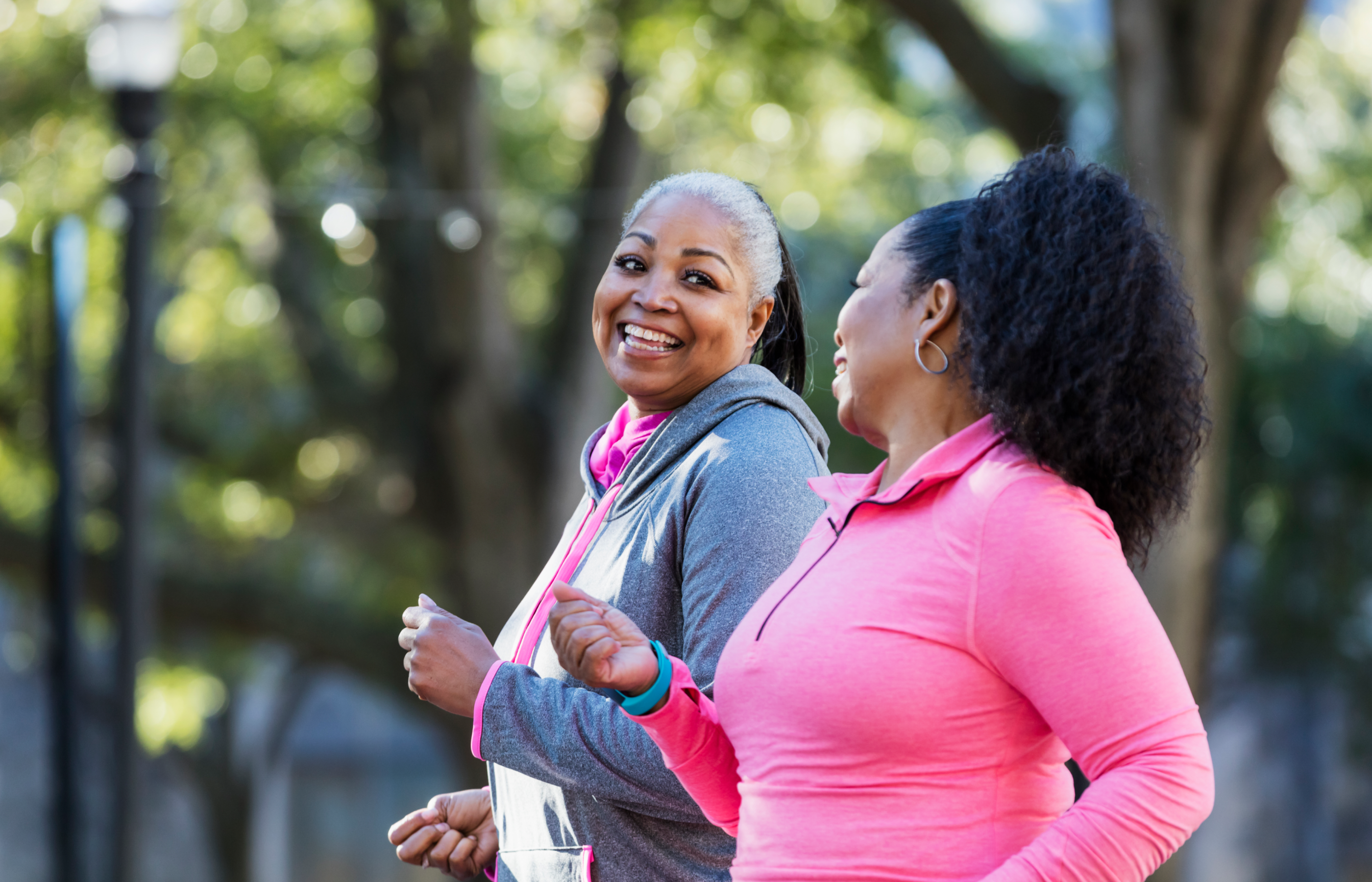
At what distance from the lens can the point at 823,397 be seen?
9.66 m

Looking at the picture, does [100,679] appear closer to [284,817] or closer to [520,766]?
[284,817]

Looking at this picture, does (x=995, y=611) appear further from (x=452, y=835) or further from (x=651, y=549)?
(x=452, y=835)

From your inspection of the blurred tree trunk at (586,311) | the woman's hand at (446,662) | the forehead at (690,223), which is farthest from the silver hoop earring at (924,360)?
the blurred tree trunk at (586,311)

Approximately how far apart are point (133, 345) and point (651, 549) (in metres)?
5.26

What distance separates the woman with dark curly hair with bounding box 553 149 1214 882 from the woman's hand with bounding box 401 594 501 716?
0.29 m

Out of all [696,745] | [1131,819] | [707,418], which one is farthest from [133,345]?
[1131,819]

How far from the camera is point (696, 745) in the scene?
1744mm

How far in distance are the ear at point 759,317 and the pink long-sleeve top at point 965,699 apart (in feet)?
1.95

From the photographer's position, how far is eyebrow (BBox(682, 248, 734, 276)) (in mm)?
2143

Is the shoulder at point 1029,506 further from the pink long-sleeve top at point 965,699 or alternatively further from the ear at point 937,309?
the ear at point 937,309

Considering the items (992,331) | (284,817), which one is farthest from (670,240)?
(284,817)

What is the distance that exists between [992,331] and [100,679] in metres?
15.7

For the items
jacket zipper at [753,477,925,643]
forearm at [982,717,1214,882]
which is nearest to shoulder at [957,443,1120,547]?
jacket zipper at [753,477,925,643]

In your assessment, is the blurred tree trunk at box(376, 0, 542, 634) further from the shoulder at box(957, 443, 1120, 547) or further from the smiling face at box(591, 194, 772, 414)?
the shoulder at box(957, 443, 1120, 547)
